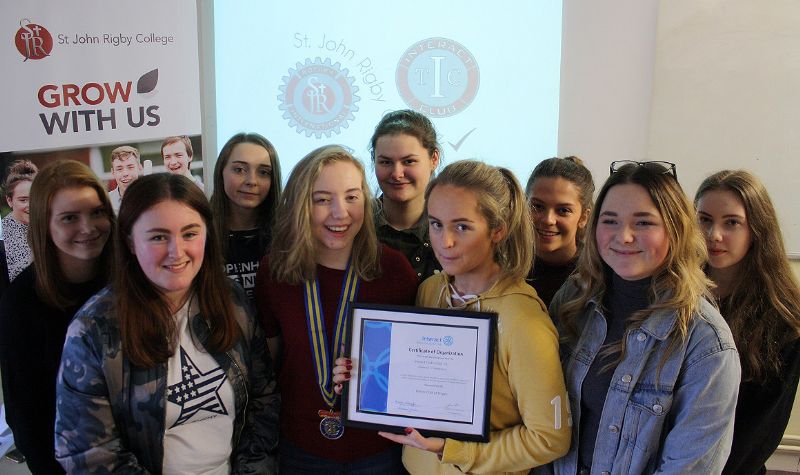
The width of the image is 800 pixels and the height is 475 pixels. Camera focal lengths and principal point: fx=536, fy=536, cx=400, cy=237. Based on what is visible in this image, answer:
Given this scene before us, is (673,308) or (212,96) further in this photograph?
(212,96)

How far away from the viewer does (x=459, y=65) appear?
Answer: 433 centimetres

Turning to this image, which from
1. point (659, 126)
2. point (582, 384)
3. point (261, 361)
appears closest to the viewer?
point (582, 384)

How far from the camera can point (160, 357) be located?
179 cm

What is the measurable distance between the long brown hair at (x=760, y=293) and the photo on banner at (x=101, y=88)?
148 inches

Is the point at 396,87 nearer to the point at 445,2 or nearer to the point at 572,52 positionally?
the point at 445,2

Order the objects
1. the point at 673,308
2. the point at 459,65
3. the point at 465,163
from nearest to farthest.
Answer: the point at 673,308
the point at 465,163
the point at 459,65

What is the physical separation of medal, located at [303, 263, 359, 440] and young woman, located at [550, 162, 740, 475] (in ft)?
2.77

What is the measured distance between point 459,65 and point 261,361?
3094 millimetres

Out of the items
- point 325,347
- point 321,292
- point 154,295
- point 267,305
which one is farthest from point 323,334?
point 154,295

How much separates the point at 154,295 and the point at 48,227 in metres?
0.67

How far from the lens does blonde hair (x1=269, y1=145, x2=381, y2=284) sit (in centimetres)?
212

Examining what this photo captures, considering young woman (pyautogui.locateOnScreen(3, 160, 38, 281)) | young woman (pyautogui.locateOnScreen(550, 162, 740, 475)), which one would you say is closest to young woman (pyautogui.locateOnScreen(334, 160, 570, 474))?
young woman (pyautogui.locateOnScreen(550, 162, 740, 475))

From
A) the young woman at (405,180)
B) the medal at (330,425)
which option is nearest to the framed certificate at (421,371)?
the medal at (330,425)

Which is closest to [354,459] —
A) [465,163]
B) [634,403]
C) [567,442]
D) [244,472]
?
[244,472]
